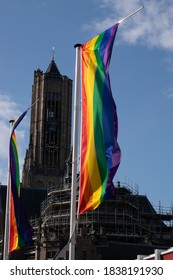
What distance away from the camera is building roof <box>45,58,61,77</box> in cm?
14850

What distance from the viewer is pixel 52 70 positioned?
495ft

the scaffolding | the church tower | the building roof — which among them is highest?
the building roof

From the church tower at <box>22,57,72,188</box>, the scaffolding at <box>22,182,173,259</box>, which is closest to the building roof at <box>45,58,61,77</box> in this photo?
the church tower at <box>22,57,72,188</box>

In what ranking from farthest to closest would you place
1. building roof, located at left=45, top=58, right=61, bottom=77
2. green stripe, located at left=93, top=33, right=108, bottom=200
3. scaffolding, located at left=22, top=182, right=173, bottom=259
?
building roof, located at left=45, top=58, right=61, bottom=77 → scaffolding, located at left=22, top=182, right=173, bottom=259 → green stripe, located at left=93, top=33, right=108, bottom=200

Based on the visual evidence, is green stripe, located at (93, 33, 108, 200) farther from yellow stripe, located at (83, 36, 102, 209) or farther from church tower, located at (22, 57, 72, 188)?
church tower, located at (22, 57, 72, 188)

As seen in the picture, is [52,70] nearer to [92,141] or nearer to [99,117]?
[99,117]

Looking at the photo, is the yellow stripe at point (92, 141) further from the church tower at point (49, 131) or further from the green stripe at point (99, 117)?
the church tower at point (49, 131)

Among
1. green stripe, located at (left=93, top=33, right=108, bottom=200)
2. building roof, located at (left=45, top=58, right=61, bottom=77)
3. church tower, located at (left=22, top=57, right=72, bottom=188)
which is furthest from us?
building roof, located at (left=45, top=58, right=61, bottom=77)

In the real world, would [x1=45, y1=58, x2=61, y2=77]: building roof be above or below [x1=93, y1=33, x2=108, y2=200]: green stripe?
above

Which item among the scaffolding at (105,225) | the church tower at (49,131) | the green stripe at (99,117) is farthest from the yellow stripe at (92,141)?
the church tower at (49,131)

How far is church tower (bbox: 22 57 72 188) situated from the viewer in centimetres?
13550

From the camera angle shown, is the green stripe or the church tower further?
the church tower

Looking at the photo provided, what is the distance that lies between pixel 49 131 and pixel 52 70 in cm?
1807
